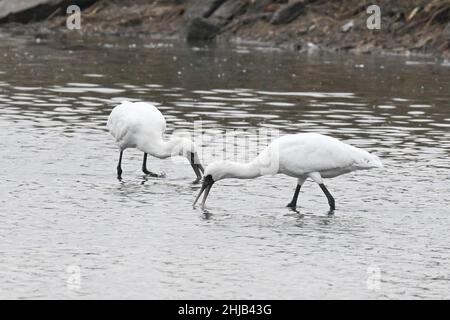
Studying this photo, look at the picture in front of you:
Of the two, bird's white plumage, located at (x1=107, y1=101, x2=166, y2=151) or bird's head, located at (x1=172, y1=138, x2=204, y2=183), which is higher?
bird's white plumage, located at (x1=107, y1=101, x2=166, y2=151)

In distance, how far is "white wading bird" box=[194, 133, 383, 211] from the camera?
1432 centimetres

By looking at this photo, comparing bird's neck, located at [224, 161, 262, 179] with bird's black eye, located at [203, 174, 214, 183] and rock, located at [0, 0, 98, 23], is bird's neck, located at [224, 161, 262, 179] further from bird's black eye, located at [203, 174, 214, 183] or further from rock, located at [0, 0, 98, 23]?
rock, located at [0, 0, 98, 23]

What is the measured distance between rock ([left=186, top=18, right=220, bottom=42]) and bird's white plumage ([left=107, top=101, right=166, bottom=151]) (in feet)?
97.0

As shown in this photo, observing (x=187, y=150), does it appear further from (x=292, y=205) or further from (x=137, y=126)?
(x=292, y=205)

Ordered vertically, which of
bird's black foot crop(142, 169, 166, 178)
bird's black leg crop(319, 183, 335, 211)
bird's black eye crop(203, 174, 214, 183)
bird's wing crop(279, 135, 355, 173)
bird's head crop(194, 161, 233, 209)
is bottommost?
bird's black foot crop(142, 169, 166, 178)

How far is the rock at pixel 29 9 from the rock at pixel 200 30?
31.2 feet

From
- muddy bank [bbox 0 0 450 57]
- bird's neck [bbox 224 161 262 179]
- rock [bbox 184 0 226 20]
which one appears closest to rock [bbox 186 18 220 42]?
muddy bank [bbox 0 0 450 57]

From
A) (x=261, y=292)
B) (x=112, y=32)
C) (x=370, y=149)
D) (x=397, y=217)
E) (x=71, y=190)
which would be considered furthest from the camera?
(x=112, y=32)

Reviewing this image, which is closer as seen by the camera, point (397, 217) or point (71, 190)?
point (397, 217)

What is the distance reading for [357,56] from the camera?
3934 centimetres
